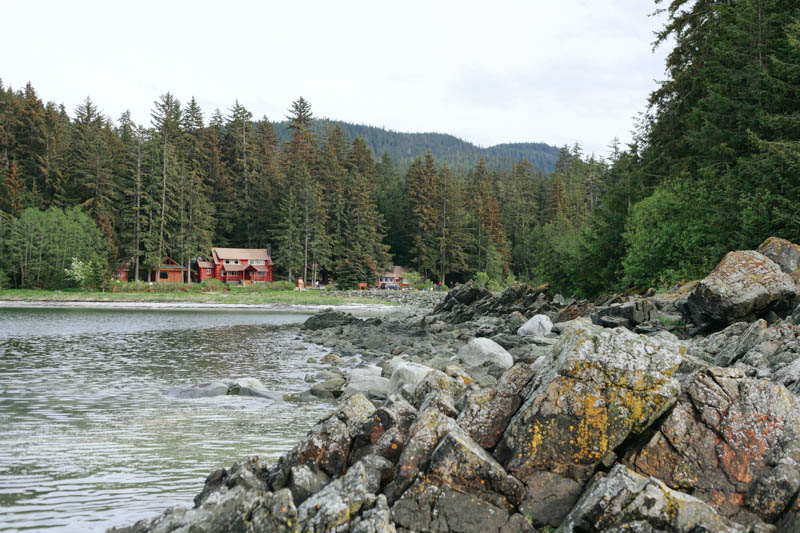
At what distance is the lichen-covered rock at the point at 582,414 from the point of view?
5496 mm

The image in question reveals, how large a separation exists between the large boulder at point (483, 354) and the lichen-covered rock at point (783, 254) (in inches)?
320

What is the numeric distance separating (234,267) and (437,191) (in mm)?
32890

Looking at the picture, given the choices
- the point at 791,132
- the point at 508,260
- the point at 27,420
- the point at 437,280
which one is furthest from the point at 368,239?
the point at 27,420

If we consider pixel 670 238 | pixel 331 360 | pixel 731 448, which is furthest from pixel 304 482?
pixel 670 238

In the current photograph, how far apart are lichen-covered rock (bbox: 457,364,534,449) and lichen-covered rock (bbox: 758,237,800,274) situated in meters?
13.3

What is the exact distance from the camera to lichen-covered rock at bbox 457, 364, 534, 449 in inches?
240

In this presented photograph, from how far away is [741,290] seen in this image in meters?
13.8

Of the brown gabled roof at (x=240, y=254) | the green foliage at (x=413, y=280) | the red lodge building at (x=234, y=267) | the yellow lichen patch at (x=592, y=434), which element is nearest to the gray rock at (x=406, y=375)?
the yellow lichen patch at (x=592, y=434)

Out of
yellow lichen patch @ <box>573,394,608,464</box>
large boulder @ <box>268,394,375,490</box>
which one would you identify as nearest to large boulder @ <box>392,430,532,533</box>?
yellow lichen patch @ <box>573,394,608,464</box>

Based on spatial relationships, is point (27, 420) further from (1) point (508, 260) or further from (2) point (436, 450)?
(1) point (508, 260)

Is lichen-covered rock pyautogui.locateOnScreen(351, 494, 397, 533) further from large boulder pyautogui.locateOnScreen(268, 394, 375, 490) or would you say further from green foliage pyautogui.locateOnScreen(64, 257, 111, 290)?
green foliage pyautogui.locateOnScreen(64, 257, 111, 290)

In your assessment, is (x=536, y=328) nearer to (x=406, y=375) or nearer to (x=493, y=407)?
(x=406, y=375)

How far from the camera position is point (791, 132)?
73.9ft

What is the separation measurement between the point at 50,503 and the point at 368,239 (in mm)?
80175
